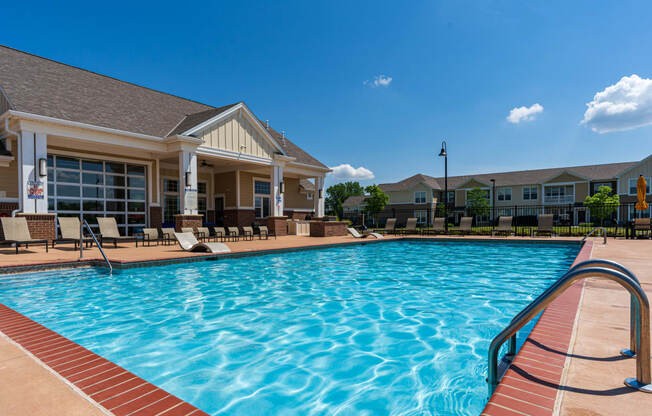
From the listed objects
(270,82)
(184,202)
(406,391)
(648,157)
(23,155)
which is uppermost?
(270,82)

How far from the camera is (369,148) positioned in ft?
112

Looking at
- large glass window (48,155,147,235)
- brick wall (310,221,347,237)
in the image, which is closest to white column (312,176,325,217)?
brick wall (310,221,347,237)

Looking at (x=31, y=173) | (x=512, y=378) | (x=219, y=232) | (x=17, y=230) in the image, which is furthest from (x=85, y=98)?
(x=512, y=378)

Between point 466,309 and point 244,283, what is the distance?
452 cm

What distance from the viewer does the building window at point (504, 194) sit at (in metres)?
43.9

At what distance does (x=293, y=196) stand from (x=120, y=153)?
1120 cm

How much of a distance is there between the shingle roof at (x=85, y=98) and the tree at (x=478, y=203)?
3501 centimetres

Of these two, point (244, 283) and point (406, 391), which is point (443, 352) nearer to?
→ point (406, 391)

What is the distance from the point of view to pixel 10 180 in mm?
12656

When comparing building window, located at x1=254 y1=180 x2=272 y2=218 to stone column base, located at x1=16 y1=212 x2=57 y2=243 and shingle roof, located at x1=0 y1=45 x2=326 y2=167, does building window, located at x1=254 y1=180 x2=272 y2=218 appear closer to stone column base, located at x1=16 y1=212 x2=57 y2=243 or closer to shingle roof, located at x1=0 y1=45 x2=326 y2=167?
shingle roof, located at x1=0 y1=45 x2=326 y2=167

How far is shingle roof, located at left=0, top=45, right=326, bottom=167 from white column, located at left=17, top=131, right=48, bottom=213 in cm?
A: 95

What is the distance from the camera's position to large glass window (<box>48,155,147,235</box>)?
14.2m

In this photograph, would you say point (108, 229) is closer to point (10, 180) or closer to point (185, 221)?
point (185, 221)

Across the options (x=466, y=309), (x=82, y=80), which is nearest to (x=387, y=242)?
(x=466, y=309)
